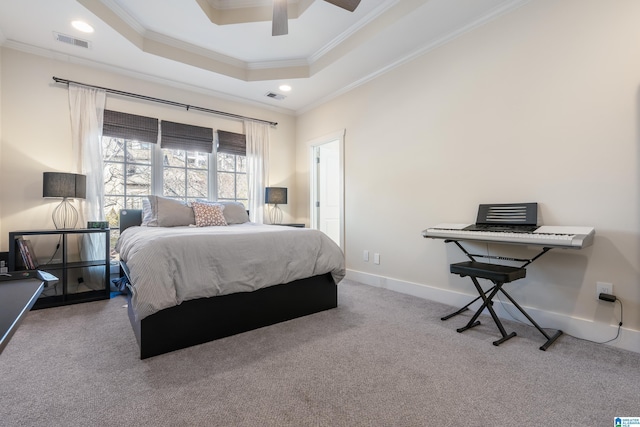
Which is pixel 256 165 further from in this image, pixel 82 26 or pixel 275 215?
pixel 82 26

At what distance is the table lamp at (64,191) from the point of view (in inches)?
112

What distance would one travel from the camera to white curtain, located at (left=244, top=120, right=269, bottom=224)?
457 centimetres

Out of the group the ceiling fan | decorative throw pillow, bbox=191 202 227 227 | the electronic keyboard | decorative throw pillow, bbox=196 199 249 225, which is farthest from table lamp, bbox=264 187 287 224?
the electronic keyboard

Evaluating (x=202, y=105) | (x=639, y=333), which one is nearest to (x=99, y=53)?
(x=202, y=105)

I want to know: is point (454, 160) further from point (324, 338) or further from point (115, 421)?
point (115, 421)

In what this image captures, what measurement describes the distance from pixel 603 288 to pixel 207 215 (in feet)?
11.9

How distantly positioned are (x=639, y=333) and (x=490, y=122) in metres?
1.81

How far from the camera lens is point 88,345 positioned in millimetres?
1979

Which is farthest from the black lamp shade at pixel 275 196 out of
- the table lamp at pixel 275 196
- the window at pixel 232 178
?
the window at pixel 232 178

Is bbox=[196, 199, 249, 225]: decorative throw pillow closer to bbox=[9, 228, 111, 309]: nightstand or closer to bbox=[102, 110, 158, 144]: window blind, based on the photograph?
bbox=[102, 110, 158, 144]: window blind

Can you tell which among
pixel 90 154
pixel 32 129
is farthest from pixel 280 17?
pixel 32 129

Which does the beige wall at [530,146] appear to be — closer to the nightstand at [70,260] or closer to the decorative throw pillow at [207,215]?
the decorative throw pillow at [207,215]

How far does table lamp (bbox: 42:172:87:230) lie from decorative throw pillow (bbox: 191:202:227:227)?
1095 millimetres

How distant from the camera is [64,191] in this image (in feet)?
9.52
